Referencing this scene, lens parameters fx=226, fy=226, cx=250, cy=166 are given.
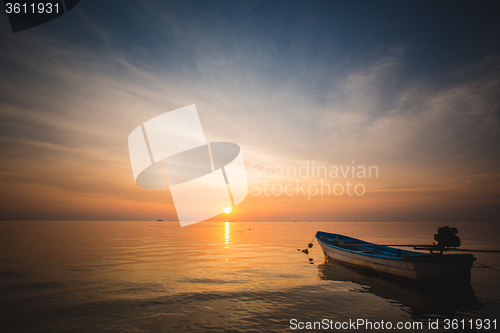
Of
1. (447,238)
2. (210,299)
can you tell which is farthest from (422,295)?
(210,299)

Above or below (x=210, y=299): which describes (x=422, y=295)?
below

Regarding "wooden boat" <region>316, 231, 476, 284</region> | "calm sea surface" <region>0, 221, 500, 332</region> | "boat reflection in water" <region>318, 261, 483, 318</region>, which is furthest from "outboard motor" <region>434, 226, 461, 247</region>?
"calm sea surface" <region>0, 221, 500, 332</region>

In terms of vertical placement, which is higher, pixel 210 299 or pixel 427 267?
pixel 427 267

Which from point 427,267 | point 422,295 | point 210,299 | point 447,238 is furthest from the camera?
point 447,238

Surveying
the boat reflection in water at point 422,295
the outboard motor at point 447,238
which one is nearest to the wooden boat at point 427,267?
the boat reflection in water at point 422,295

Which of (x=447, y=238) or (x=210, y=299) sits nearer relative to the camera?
(x=210, y=299)

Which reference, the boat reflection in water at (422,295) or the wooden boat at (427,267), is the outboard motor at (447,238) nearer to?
the wooden boat at (427,267)

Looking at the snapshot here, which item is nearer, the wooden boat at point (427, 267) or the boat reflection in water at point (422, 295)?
the boat reflection in water at point (422, 295)

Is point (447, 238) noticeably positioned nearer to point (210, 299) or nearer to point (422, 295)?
point (422, 295)

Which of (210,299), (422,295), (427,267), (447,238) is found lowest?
(422,295)

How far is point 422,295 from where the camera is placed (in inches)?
552

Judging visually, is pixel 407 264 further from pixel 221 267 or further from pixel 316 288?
pixel 221 267

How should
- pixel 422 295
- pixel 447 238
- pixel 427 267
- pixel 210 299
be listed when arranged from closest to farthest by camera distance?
pixel 210 299
pixel 422 295
pixel 427 267
pixel 447 238

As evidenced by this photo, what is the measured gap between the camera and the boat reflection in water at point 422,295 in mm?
12000
